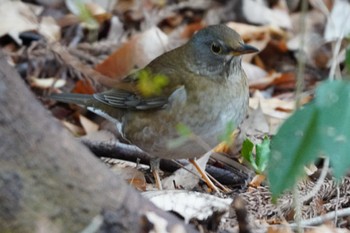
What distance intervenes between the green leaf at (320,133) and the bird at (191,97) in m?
1.90

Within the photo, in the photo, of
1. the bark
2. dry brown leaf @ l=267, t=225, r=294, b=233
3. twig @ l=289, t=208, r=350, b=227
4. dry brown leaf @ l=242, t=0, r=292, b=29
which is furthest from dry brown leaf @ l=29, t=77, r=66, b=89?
the bark

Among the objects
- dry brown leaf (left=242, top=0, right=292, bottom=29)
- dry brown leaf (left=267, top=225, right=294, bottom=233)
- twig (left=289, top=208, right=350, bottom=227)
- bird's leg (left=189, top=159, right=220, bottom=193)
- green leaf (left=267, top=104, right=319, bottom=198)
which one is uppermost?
green leaf (left=267, top=104, right=319, bottom=198)

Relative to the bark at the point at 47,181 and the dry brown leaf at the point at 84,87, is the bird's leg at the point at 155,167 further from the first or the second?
the bark at the point at 47,181

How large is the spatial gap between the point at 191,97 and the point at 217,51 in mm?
392

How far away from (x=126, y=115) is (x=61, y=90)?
1.39 meters

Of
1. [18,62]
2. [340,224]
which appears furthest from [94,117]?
[340,224]

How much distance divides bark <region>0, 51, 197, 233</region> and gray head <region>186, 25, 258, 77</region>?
1.98m

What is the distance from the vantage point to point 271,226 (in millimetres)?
3521

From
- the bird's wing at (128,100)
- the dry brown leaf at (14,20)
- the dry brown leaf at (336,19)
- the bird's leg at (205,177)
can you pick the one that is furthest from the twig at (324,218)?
the dry brown leaf at (336,19)

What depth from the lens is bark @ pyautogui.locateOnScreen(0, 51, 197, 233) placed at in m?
2.83

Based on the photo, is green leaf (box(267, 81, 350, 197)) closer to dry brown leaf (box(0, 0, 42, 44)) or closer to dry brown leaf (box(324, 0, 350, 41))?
dry brown leaf (box(0, 0, 42, 44))

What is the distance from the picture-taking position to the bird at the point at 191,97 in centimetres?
463

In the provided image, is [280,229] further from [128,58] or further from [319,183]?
[128,58]

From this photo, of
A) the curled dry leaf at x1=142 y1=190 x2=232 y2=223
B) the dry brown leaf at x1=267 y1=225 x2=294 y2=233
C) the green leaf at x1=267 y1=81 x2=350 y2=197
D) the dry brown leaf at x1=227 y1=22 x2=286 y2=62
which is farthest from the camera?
the dry brown leaf at x1=227 y1=22 x2=286 y2=62
